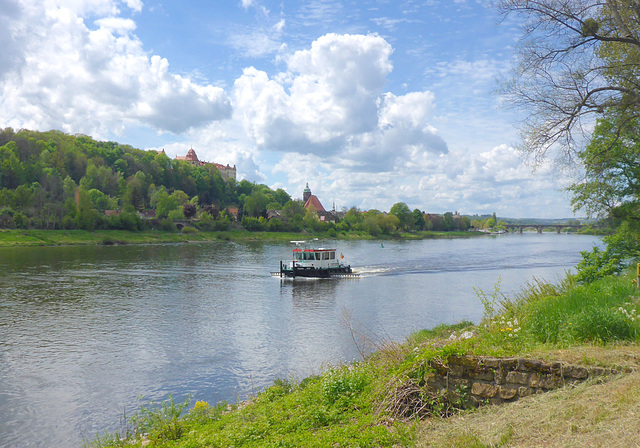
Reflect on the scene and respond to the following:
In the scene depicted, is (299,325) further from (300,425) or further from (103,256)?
(103,256)

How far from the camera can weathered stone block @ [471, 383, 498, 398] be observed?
22.6 feet

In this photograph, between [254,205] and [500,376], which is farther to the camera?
[254,205]

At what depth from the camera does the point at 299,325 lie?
25344 mm

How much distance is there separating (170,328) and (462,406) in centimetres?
1966

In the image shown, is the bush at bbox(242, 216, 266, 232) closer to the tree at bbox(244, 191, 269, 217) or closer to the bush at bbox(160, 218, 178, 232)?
the tree at bbox(244, 191, 269, 217)

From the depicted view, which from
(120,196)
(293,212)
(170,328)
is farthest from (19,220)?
(293,212)

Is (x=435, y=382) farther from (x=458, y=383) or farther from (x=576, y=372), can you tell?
(x=576, y=372)

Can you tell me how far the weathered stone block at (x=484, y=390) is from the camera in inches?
272

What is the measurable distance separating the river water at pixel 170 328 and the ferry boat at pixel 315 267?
2.13 m

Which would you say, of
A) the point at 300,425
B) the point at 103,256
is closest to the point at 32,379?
the point at 300,425

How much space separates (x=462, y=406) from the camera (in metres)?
7.07

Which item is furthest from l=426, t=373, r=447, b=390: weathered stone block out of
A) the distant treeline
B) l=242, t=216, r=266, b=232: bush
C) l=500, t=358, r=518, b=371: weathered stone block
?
l=242, t=216, r=266, b=232: bush

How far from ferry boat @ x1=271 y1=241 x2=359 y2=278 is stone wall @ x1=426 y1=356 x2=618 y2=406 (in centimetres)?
3951

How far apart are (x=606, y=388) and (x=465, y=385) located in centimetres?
188
